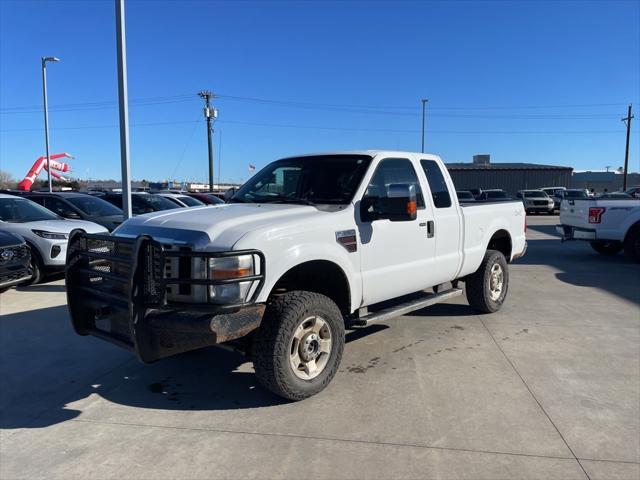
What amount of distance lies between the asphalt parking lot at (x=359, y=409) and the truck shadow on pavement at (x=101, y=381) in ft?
0.06

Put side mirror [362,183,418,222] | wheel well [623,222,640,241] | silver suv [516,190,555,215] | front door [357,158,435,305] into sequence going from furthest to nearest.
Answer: silver suv [516,190,555,215], wheel well [623,222,640,241], front door [357,158,435,305], side mirror [362,183,418,222]

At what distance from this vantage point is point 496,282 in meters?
6.75

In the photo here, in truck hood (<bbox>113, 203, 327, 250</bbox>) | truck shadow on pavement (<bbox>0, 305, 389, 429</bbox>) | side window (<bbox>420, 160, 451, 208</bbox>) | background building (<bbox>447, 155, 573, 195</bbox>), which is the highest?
background building (<bbox>447, 155, 573, 195</bbox>)

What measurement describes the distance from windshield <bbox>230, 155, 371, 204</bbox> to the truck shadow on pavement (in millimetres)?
1596

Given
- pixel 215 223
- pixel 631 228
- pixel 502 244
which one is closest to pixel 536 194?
pixel 631 228

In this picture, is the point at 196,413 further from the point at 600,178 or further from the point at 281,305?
the point at 600,178

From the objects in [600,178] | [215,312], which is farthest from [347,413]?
[600,178]

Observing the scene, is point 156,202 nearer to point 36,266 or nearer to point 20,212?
point 20,212

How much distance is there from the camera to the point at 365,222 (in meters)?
4.38

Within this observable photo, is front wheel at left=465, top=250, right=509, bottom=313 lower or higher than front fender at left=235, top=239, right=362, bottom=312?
lower

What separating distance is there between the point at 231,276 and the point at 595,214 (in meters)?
10.5

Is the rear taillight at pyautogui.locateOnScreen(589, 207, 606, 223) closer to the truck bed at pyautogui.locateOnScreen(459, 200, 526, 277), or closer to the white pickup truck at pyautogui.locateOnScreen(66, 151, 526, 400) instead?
the truck bed at pyautogui.locateOnScreen(459, 200, 526, 277)

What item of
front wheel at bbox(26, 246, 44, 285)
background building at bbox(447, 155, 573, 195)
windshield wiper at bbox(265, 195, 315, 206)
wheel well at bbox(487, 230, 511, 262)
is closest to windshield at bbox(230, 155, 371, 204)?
windshield wiper at bbox(265, 195, 315, 206)

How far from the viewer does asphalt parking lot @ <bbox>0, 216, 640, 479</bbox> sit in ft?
10.2
